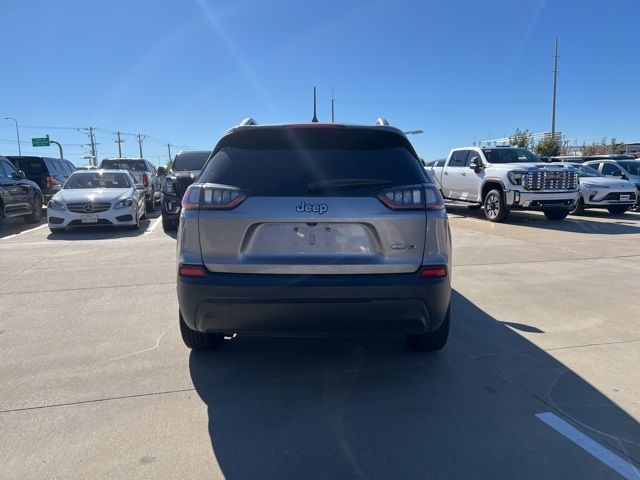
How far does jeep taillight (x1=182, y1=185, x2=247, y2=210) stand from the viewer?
10.2 feet

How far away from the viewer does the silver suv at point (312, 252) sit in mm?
3045

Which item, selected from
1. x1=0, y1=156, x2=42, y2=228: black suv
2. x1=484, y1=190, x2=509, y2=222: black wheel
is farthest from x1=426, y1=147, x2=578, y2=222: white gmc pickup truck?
x1=0, y1=156, x2=42, y2=228: black suv

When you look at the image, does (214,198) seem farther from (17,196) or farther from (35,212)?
(35,212)

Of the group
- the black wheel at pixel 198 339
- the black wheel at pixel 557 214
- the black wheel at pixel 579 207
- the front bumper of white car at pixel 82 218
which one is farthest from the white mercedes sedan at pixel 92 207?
the black wheel at pixel 579 207

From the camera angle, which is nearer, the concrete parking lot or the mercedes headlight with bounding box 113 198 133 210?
the concrete parking lot

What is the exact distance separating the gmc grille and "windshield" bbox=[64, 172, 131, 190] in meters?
10.3

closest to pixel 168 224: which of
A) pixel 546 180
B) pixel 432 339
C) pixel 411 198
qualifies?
pixel 432 339

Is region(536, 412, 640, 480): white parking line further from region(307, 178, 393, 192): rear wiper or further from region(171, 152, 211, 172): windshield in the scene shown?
region(171, 152, 211, 172): windshield

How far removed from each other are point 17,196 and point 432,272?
1293cm

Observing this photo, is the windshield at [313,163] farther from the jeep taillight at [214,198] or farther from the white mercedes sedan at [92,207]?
the white mercedes sedan at [92,207]

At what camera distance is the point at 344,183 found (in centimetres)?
314

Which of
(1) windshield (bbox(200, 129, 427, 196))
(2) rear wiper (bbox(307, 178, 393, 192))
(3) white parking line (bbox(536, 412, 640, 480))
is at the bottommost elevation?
(3) white parking line (bbox(536, 412, 640, 480))

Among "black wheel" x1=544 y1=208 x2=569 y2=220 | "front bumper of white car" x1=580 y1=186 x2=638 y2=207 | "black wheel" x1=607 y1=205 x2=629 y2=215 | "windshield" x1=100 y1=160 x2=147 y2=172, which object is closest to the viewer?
"black wheel" x1=544 y1=208 x2=569 y2=220

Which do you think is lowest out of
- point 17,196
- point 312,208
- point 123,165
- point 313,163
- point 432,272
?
point 432,272
